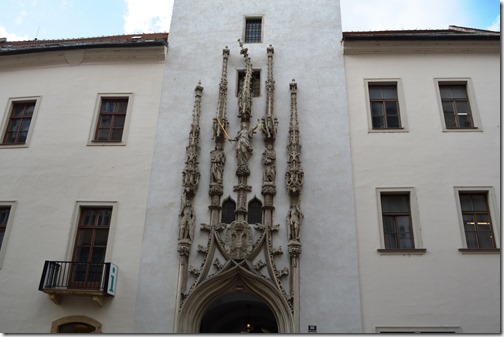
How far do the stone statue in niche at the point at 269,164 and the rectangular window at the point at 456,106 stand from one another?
492 centimetres

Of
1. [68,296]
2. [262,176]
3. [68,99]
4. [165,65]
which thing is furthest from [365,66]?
[68,296]

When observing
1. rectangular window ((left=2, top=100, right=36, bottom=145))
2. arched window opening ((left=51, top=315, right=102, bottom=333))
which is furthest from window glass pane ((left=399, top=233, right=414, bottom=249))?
rectangular window ((left=2, top=100, right=36, bottom=145))

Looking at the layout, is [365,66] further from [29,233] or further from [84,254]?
[29,233]

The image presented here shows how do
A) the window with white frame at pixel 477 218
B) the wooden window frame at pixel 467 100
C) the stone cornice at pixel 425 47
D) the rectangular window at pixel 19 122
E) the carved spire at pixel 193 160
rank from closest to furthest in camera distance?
the window with white frame at pixel 477 218 < the carved spire at pixel 193 160 < the wooden window frame at pixel 467 100 < the rectangular window at pixel 19 122 < the stone cornice at pixel 425 47

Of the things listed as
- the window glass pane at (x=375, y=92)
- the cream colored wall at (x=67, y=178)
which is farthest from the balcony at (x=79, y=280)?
the window glass pane at (x=375, y=92)

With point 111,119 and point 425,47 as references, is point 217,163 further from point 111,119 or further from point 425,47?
point 425,47

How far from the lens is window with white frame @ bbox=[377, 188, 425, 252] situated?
39.6 ft

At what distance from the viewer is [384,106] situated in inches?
553

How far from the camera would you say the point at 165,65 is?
597 inches

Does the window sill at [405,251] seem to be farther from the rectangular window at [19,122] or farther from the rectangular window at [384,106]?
the rectangular window at [19,122]

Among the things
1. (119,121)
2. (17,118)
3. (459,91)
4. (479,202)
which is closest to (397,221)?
(479,202)

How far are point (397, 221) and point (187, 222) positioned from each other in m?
5.34

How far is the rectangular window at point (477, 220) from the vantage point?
11977 mm

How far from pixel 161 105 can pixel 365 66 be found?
6.17m
